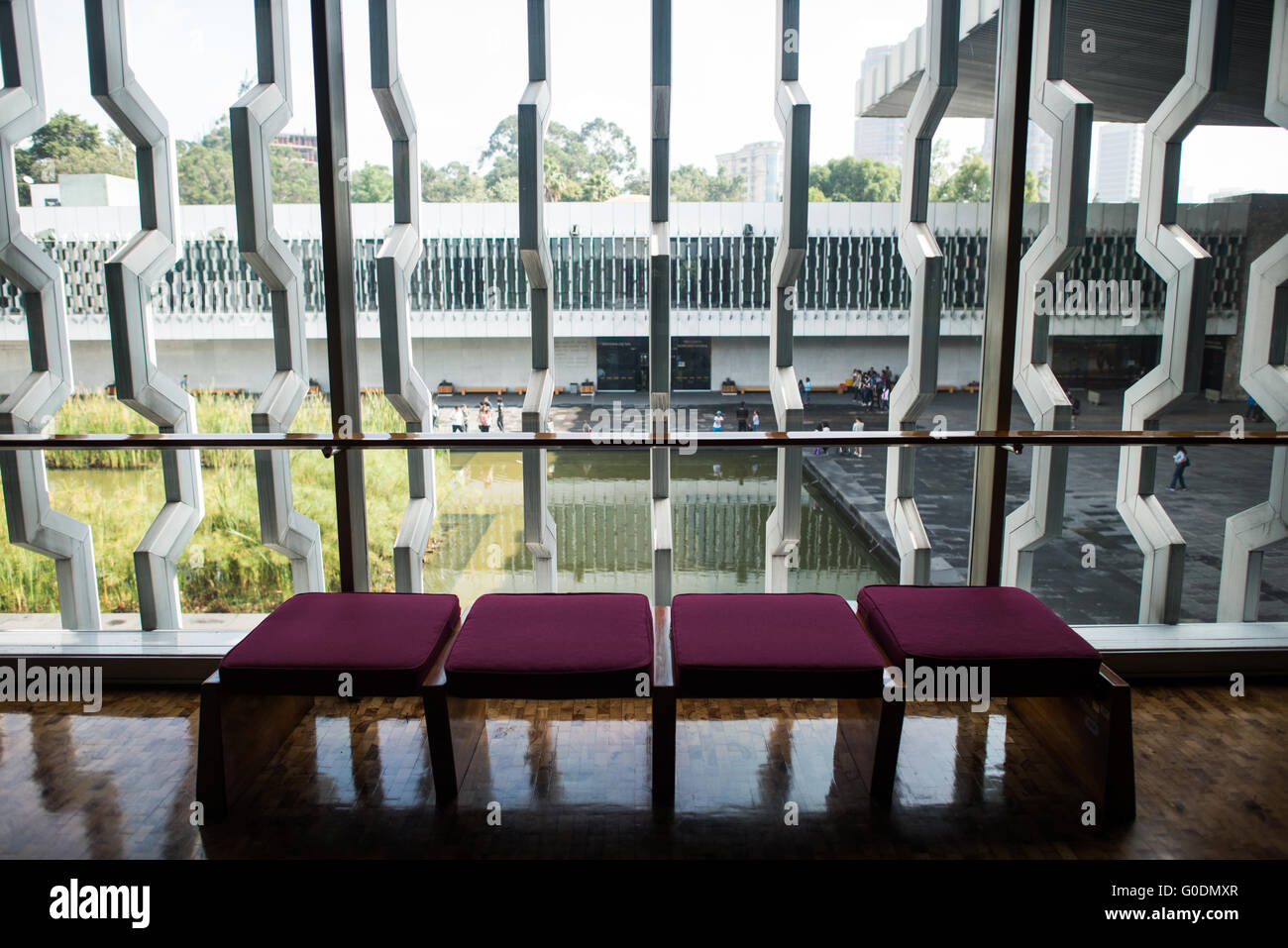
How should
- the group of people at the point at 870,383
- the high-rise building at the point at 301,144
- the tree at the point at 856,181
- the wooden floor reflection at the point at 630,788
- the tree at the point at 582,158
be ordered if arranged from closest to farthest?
the wooden floor reflection at the point at 630,788 < the high-rise building at the point at 301,144 < the tree at the point at 582,158 < the tree at the point at 856,181 < the group of people at the point at 870,383

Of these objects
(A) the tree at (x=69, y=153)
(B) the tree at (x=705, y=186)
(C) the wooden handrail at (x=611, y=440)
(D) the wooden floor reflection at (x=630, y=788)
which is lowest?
(D) the wooden floor reflection at (x=630, y=788)

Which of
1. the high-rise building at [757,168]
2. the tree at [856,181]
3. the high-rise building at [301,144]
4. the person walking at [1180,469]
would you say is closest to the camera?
the high-rise building at [301,144]

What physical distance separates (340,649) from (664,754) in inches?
35.1

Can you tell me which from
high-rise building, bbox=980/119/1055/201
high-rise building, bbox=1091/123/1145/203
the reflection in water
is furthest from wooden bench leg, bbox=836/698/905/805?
high-rise building, bbox=1091/123/1145/203

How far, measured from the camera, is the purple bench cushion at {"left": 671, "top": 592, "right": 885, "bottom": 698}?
6.38 ft

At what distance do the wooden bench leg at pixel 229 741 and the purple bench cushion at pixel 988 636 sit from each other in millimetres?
1758

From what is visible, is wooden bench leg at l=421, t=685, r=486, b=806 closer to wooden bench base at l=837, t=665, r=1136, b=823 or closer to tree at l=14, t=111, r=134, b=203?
wooden bench base at l=837, t=665, r=1136, b=823

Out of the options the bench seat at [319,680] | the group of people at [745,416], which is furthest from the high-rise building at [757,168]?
the bench seat at [319,680]

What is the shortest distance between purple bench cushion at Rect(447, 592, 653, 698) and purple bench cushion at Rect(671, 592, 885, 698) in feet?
0.39

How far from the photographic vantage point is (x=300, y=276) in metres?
2.94

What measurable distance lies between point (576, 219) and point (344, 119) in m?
1.09

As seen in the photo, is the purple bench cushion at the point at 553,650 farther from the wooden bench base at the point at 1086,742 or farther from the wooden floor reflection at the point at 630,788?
the wooden bench base at the point at 1086,742

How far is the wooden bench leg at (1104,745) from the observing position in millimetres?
1965

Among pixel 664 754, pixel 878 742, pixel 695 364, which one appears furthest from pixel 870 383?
pixel 664 754
